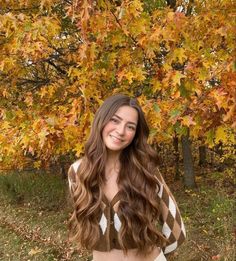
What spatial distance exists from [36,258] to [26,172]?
4.29 m

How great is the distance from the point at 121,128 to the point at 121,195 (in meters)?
0.46

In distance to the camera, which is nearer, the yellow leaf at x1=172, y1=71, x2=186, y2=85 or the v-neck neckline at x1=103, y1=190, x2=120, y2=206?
the v-neck neckline at x1=103, y1=190, x2=120, y2=206

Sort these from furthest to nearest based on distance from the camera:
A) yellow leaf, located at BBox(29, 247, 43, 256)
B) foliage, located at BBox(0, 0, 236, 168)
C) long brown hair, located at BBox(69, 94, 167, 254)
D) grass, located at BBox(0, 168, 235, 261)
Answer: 1. yellow leaf, located at BBox(29, 247, 43, 256)
2. grass, located at BBox(0, 168, 235, 261)
3. foliage, located at BBox(0, 0, 236, 168)
4. long brown hair, located at BBox(69, 94, 167, 254)

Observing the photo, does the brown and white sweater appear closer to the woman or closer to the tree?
the woman

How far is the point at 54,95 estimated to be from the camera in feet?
17.2

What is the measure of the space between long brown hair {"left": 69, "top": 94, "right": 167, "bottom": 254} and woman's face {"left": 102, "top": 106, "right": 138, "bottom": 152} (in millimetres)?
60

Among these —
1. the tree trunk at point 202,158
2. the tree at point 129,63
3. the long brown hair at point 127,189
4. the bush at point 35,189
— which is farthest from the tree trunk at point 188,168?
the long brown hair at point 127,189

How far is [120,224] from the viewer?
2547 mm

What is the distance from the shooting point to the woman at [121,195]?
2518mm

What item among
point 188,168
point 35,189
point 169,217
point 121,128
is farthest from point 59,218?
point 121,128

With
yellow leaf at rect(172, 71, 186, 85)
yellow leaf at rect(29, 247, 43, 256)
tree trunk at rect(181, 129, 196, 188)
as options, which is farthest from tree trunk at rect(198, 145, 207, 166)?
yellow leaf at rect(172, 71, 186, 85)

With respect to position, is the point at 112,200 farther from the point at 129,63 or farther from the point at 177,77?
the point at 129,63

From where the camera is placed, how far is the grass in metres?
5.71

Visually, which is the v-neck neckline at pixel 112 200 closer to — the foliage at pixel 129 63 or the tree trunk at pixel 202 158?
the foliage at pixel 129 63
